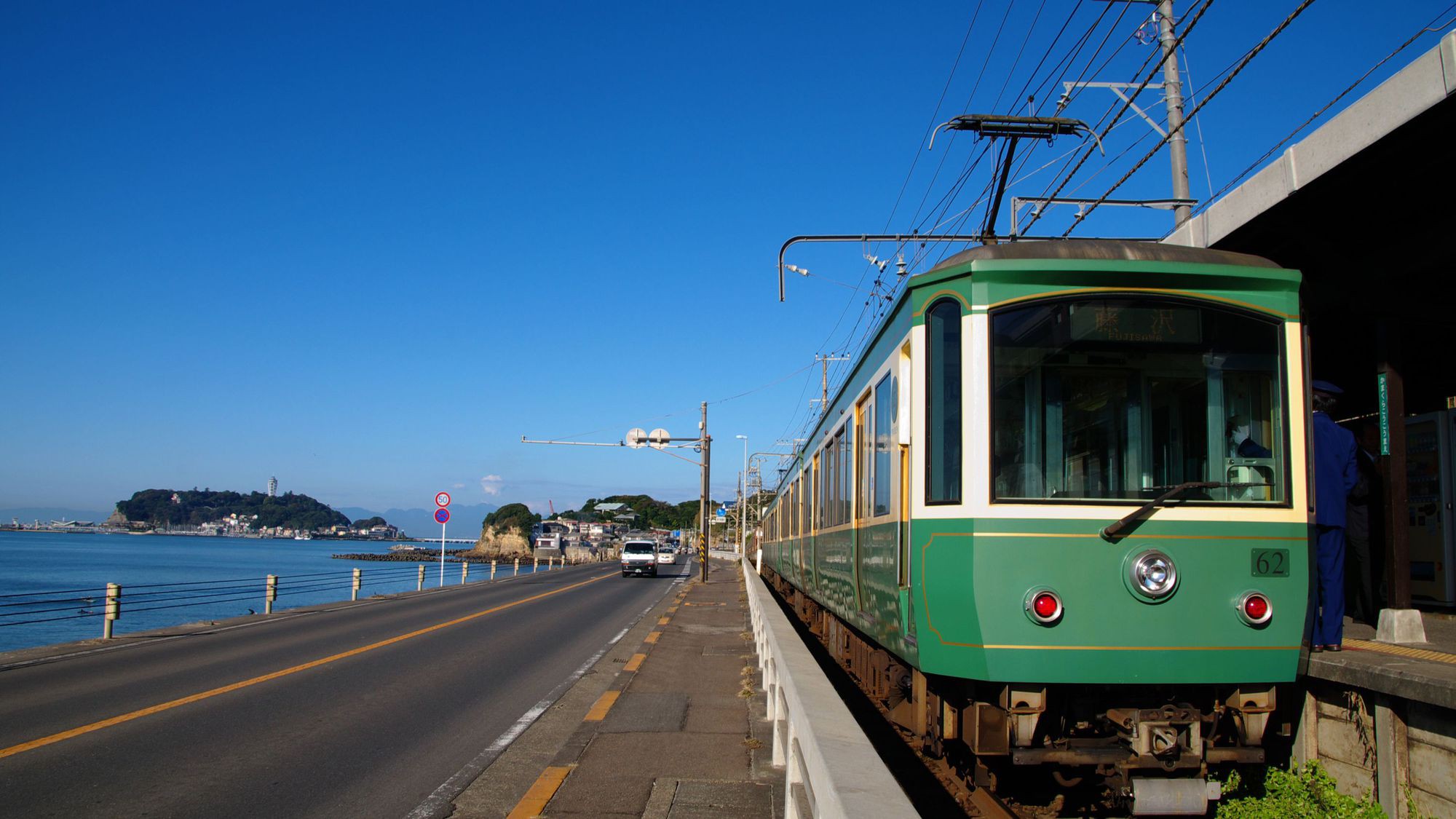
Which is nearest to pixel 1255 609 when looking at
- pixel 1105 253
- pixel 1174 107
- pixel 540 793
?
pixel 1105 253

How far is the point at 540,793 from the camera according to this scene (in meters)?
5.98

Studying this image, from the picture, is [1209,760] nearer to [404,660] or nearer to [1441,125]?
[1441,125]

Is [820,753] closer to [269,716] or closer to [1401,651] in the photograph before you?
[1401,651]

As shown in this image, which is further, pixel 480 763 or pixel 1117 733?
pixel 480 763

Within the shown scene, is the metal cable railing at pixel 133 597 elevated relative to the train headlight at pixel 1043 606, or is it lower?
lower

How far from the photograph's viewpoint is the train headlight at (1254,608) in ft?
16.5

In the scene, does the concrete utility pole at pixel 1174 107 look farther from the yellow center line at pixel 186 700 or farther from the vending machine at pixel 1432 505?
the yellow center line at pixel 186 700

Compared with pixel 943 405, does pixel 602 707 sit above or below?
below

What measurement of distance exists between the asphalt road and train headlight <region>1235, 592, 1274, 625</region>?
4.81 m

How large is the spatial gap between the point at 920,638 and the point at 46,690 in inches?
354

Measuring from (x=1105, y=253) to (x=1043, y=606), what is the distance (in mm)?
1966

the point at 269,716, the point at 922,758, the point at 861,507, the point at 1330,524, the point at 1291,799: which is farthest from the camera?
the point at 269,716

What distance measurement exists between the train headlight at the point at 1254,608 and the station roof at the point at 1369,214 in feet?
5.80

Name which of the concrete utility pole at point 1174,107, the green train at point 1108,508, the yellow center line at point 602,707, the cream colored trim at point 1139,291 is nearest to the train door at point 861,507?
the green train at point 1108,508
